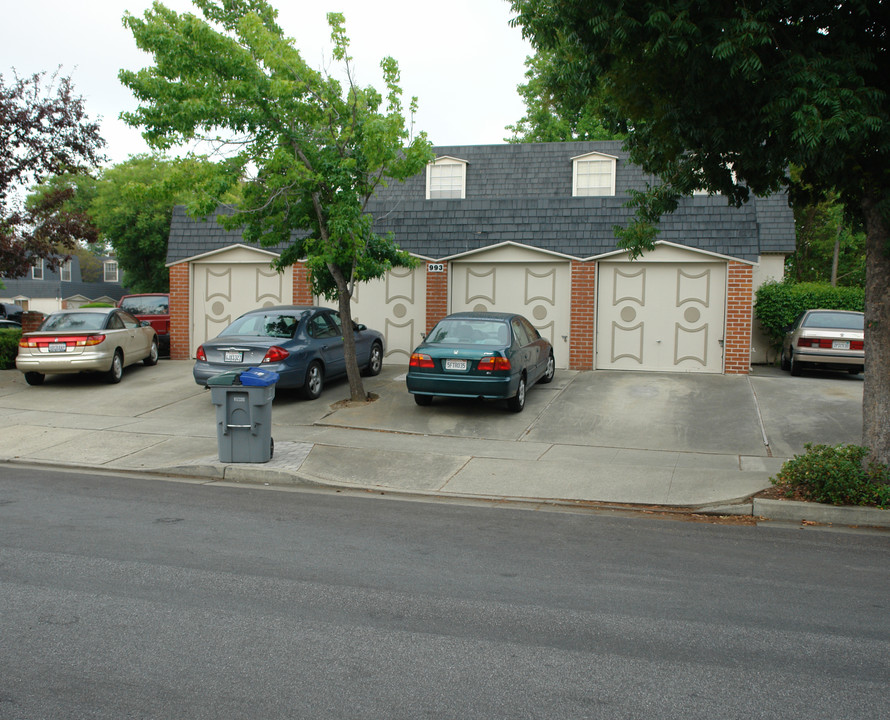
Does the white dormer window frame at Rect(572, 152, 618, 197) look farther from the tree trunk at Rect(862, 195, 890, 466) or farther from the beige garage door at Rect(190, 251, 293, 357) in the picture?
the tree trunk at Rect(862, 195, 890, 466)

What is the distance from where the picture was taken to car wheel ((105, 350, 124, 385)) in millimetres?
14961

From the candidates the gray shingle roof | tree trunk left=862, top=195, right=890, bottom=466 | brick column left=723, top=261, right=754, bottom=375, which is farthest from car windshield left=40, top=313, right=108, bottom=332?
tree trunk left=862, top=195, right=890, bottom=466

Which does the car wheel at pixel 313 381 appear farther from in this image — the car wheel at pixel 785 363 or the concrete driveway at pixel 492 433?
the car wheel at pixel 785 363

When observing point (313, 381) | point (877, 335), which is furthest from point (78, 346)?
point (877, 335)

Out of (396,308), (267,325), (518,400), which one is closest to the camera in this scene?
(518,400)

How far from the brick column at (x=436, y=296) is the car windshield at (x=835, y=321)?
7.18m

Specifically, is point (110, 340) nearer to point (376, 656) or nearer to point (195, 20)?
point (195, 20)

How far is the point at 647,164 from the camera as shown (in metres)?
9.80

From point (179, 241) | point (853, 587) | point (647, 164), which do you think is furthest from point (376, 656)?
point (179, 241)

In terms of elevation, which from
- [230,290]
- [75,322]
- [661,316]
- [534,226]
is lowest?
[75,322]

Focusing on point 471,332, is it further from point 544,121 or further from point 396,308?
point 544,121

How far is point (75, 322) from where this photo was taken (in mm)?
14836

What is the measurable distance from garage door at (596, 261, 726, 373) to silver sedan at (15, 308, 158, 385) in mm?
9379

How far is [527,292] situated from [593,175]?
25.4 feet
